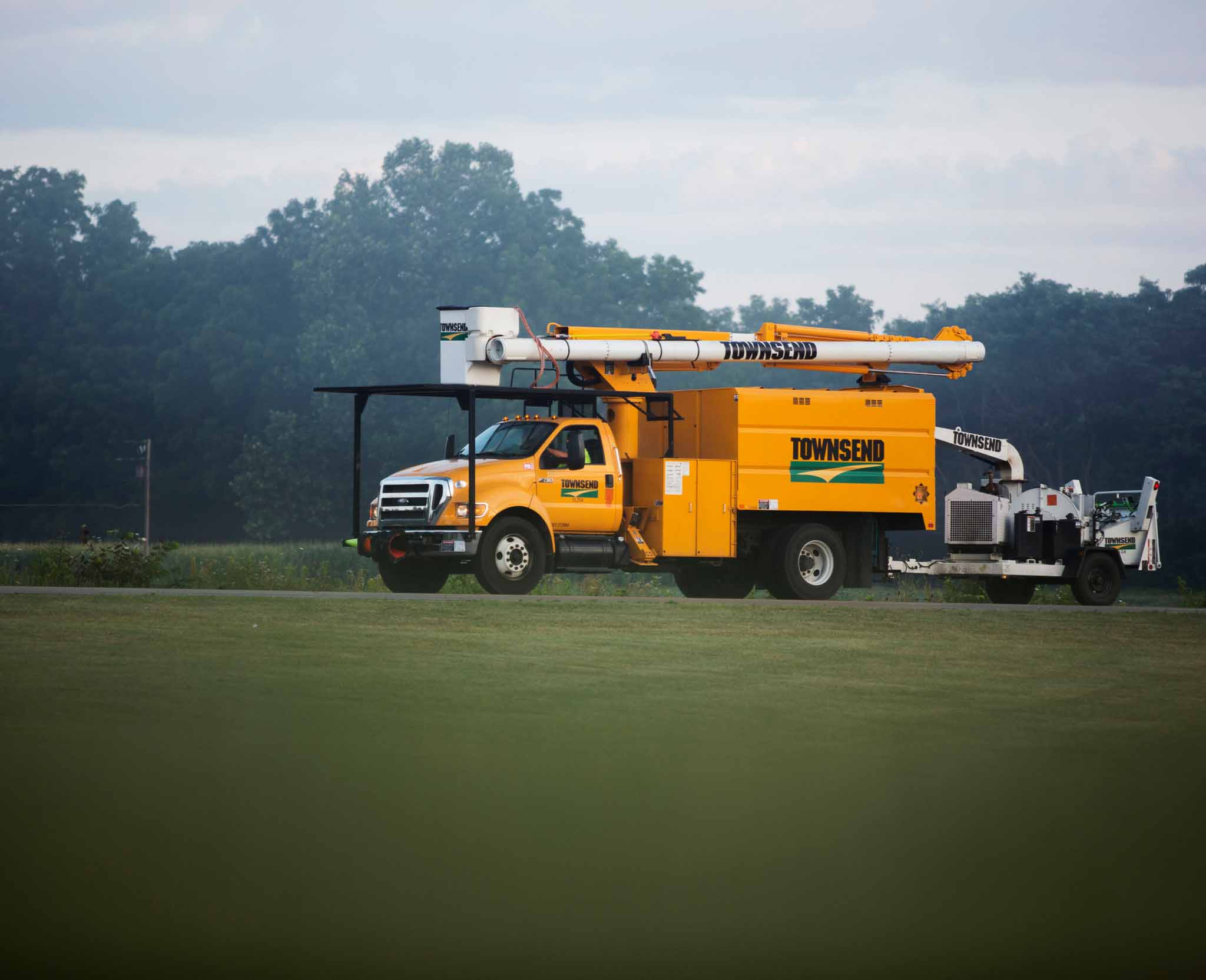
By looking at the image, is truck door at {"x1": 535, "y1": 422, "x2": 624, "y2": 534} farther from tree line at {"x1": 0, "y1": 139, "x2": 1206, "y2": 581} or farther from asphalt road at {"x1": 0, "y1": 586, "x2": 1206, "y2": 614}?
tree line at {"x1": 0, "y1": 139, "x2": 1206, "y2": 581}

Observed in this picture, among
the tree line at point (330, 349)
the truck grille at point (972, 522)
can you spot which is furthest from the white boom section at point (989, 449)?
the tree line at point (330, 349)

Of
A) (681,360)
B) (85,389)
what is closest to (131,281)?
(85,389)

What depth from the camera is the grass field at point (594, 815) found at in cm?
638

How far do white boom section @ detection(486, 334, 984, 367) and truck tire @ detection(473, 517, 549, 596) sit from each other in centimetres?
255

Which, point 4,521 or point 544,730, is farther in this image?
point 4,521

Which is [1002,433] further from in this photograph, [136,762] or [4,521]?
[136,762]

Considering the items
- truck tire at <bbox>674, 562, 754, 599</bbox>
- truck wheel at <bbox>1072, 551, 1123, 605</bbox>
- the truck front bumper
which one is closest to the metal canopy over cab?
the truck front bumper

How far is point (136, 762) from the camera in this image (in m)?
9.88

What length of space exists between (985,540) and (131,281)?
2600 inches

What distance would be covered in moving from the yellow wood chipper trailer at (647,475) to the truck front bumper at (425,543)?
25mm

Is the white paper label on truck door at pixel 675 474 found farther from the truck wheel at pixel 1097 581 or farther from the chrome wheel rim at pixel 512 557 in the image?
the truck wheel at pixel 1097 581

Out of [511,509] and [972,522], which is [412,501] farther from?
[972,522]

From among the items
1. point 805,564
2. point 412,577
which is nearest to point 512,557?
point 412,577

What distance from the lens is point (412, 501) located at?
25688 mm
